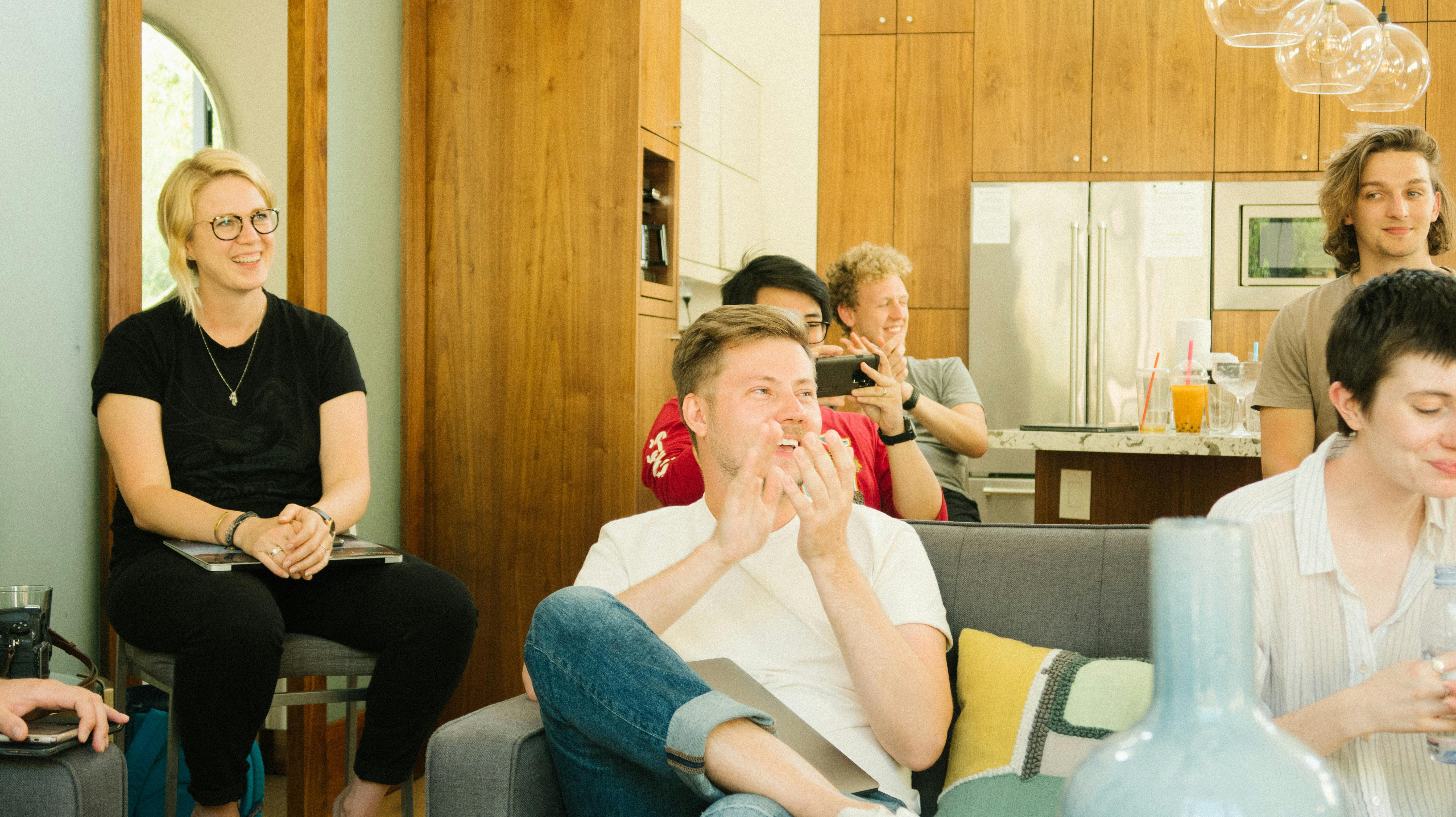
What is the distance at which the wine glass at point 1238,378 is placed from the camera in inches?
107

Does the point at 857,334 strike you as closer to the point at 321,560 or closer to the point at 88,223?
the point at 321,560

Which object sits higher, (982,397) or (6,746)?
(982,397)

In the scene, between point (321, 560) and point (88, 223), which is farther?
point (88, 223)

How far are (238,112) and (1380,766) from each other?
3.53 meters

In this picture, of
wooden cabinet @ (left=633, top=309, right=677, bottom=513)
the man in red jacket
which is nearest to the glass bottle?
the man in red jacket

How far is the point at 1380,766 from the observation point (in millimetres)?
1153

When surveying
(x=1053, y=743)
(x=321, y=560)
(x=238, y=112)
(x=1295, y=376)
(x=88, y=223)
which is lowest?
(x=1053, y=743)

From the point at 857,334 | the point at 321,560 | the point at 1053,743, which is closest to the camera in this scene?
the point at 1053,743

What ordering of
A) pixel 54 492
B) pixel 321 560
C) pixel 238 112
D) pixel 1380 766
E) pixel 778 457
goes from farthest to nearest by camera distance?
pixel 238 112 → pixel 54 492 → pixel 321 560 → pixel 778 457 → pixel 1380 766

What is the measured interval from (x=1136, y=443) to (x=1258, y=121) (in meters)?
2.76

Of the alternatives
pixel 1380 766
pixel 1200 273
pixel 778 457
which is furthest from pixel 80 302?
pixel 1200 273

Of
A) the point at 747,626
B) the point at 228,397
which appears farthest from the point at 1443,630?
the point at 228,397

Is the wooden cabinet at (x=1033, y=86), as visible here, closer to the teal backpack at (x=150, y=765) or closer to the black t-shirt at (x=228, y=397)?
the black t-shirt at (x=228, y=397)

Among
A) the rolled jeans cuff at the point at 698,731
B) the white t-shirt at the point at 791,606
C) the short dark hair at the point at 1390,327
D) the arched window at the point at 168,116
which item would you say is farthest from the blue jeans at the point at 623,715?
the arched window at the point at 168,116
